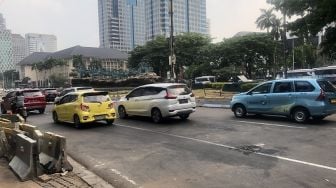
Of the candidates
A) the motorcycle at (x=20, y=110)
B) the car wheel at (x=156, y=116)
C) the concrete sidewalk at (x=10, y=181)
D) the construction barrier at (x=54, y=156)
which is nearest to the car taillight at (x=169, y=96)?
the car wheel at (x=156, y=116)

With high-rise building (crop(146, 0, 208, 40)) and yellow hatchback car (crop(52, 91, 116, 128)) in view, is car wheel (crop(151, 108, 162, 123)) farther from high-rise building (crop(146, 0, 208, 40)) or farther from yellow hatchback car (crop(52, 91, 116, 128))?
high-rise building (crop(146, 0, 208, 40))

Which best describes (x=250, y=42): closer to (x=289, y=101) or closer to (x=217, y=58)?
(x=217, y=58)

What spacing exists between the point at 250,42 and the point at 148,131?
5277cm

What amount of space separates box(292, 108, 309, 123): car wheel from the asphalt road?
13.6 inches

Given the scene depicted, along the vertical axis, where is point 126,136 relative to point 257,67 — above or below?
below

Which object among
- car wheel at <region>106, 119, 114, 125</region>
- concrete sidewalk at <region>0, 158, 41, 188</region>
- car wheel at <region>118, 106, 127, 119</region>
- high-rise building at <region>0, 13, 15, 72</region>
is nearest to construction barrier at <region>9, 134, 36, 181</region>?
concrete sidewalk at <region>0, 158, 41, 188</region>

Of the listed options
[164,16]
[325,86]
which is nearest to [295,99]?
[325,86]

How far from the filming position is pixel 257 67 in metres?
67.0

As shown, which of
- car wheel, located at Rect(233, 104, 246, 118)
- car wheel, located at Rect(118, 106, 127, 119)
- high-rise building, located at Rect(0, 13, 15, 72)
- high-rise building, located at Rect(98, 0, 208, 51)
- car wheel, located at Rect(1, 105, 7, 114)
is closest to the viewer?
car wheel, located at Rect(233, 104, 246, 118)

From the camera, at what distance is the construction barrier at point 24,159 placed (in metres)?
8.12

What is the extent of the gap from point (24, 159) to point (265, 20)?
5747 centimetres

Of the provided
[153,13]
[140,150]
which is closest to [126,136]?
[140,150]

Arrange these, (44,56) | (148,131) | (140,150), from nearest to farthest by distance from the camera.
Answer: (140,150) → (148,131) → (44,56)

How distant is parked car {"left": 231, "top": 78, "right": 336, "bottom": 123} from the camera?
14.2m
